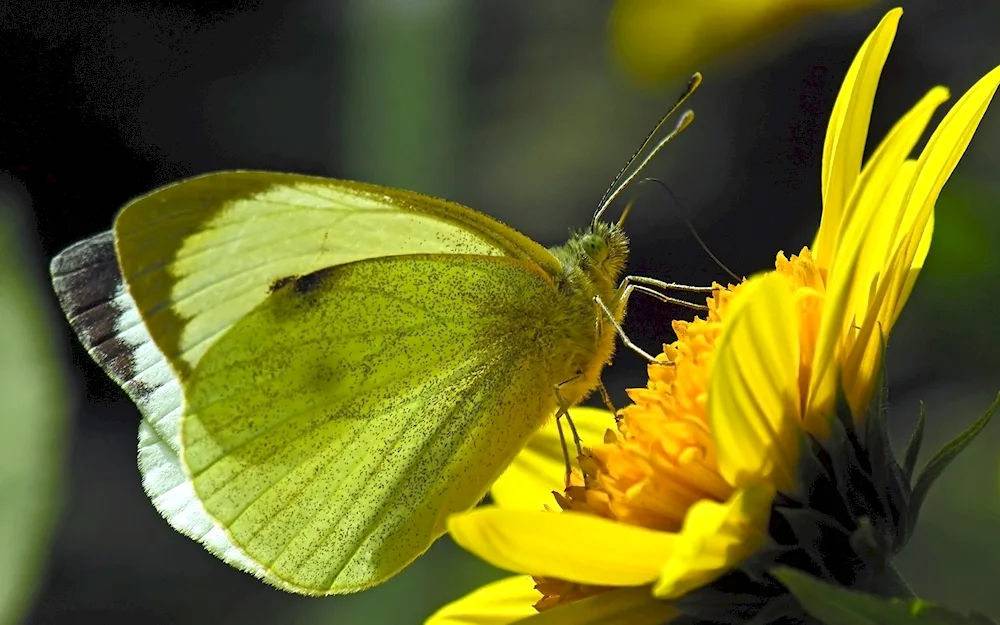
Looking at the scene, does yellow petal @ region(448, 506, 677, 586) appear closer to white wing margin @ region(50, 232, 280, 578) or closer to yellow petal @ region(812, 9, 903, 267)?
yellow petal @ region(812, 9, 903, 267)

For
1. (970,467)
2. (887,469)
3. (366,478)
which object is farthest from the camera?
(970,467)

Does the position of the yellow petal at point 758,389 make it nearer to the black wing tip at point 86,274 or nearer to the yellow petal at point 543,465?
the yellow petal at point 543,465

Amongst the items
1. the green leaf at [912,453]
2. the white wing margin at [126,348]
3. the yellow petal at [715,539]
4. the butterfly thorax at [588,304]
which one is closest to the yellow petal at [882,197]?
the green leaf at [912,453]

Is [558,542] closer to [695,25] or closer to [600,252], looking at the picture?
[600,252]

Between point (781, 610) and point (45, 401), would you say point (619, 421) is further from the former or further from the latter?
point (45, 401)

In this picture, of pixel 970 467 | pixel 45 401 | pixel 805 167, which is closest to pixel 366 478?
pixel 45 401
